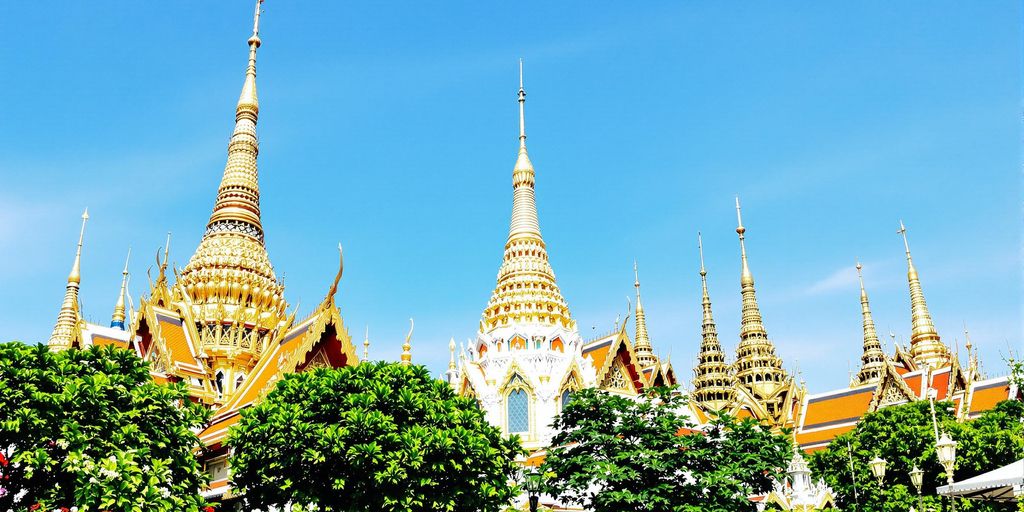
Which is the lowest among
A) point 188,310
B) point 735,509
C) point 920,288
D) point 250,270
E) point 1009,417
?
point 735,509

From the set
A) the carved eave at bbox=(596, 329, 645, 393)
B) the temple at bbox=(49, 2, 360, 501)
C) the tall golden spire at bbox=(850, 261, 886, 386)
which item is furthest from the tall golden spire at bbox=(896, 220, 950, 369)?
the temple at bbox=(49, 2, 360, 501)

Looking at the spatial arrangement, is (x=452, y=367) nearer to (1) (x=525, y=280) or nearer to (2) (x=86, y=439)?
(1) (x=525, y=280)

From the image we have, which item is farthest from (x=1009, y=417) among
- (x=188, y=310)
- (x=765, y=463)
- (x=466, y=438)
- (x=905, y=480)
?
(x=188, y=310)

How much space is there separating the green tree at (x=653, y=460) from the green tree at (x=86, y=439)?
9492mm

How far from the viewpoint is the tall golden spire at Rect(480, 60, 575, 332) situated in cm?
3744

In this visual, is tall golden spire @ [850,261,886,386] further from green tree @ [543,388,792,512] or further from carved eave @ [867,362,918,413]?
green tree @ [543,388,792,512]

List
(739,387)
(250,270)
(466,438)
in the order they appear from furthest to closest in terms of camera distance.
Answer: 1. (739,387)
2. (250,270)
3. (466,438)

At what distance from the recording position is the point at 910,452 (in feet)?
89.1

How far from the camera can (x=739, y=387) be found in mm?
54000

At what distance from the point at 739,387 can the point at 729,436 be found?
112 ft

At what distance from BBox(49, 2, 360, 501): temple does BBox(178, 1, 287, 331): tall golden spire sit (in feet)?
0.15

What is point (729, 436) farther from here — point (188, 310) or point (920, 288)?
point (920, 288)

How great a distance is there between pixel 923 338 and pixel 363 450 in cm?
5771

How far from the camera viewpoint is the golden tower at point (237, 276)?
109ft
